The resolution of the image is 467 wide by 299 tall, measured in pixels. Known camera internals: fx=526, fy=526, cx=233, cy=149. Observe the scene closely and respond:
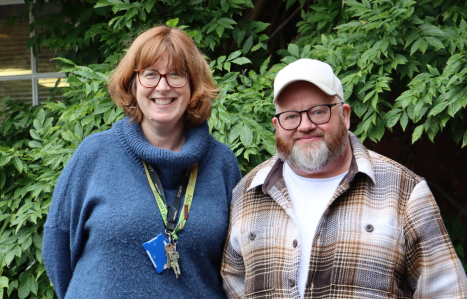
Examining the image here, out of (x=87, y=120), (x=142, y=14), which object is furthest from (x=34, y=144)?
(x=142, y=14)

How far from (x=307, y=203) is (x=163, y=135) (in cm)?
69

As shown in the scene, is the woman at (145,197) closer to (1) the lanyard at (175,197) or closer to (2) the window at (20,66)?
(1) the lanyard at (175,197)

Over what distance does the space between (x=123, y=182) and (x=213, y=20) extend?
1668 mm

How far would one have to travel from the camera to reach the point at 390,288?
6.49 feet

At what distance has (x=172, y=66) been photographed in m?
2.23

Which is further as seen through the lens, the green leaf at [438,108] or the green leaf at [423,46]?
the green leaf at [423,46]

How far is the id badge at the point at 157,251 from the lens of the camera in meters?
2.10

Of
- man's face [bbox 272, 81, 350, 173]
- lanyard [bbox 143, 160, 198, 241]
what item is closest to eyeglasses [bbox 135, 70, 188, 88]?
lanyard [bbox 143, 160, 198, 241]

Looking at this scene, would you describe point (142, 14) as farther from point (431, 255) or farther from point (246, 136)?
point (431, 255)

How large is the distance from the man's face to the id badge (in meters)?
0.62

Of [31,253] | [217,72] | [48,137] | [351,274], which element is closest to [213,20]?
[217,72]

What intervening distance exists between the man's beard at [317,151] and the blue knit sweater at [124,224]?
416 millimetres

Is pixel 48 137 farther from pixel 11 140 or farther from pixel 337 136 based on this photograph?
pixel 337 136

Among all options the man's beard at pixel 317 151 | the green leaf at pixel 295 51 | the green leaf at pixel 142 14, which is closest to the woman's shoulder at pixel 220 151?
the man's beard at pixel 317 151
